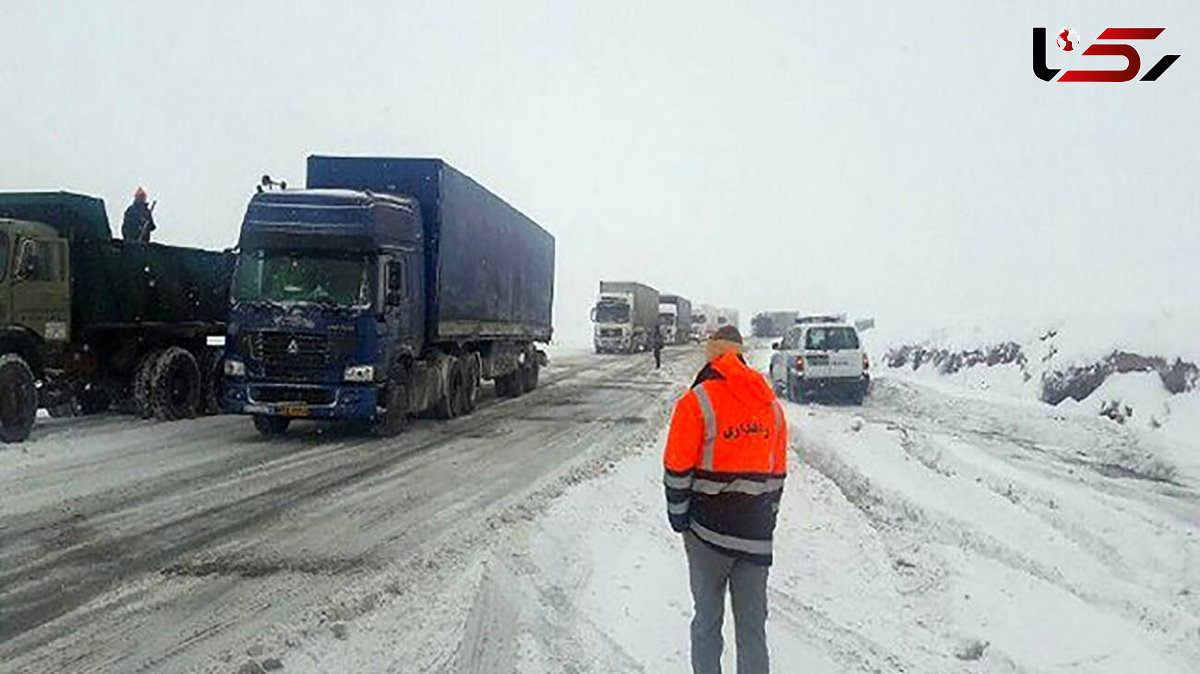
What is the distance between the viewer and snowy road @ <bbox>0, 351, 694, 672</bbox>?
5.54 metres

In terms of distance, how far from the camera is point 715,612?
4383mm

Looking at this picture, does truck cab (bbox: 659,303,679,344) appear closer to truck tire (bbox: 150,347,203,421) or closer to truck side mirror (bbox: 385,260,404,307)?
truck tire (bbox: 150,347,203,421)

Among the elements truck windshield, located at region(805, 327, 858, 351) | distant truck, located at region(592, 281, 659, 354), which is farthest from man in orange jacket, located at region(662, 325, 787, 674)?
distant truck, located at region(592, 281, 659, 354)

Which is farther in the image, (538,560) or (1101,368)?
(1101,368)

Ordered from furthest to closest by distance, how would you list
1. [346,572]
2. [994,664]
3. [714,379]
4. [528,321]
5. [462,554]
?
1. [528,321]
2. [462,554]
3. [346,572]
4. [994,664]
5. [714,379]

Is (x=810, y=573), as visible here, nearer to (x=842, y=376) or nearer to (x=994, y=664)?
(x=994, y=664)

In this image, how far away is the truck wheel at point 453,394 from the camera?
16.8m

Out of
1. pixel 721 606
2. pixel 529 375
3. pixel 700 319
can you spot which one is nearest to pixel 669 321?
pixel 700 319

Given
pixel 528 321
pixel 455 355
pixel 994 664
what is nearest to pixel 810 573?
pixel 994 664

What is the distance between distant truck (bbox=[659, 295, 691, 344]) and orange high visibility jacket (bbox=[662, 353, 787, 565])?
56.5 metres

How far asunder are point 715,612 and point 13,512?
726 centimetres

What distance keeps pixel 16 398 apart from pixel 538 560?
29.9 ft

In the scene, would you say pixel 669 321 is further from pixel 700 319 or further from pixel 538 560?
pixel 538 560

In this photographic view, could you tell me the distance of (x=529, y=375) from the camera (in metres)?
24.2
